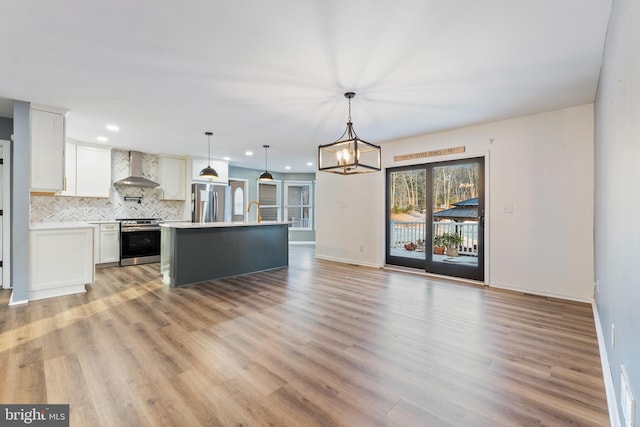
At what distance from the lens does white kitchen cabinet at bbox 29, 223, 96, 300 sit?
142 inches

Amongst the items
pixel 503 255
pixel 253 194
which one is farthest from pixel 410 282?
pixel 253 194

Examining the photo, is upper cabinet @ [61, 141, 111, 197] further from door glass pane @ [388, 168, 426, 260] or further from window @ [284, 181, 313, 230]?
door glass pane @ [388, 168, 426, 260]

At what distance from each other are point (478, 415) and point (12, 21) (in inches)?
161

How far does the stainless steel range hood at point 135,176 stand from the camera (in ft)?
19.8

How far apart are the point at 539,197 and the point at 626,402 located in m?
3.26

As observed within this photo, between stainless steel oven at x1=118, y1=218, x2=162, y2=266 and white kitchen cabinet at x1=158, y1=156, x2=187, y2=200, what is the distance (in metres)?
0.82

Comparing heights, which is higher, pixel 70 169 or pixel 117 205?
pixel 70 169

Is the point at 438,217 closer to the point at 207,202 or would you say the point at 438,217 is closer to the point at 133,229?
the point at 207,202

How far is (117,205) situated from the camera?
20.4 feet

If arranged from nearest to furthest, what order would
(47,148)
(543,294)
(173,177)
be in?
1. (47,148)
2. (543,294)
3. (173,177)

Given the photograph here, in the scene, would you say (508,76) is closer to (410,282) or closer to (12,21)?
(410,282)

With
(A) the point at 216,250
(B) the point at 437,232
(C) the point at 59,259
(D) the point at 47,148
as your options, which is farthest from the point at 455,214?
(D) the point at 47,148

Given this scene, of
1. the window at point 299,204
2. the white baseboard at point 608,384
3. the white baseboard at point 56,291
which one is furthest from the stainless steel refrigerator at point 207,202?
the white baseboard at point 608,384

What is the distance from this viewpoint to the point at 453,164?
482cm
